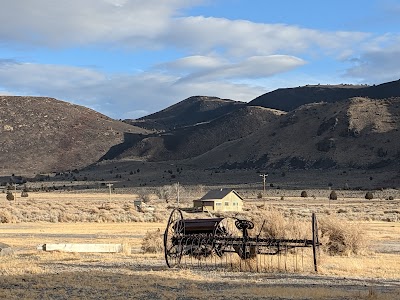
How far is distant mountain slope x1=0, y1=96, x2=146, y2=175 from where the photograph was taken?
153 meters

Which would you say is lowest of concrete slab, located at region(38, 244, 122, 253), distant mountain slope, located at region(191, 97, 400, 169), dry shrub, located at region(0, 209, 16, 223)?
concrete slab, located at region(38, 244, 122, 253)

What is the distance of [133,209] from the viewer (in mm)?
58562

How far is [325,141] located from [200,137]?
5147 centimetres

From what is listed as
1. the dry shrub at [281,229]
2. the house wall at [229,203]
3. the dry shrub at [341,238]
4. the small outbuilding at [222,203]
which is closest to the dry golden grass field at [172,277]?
the dry shrub at [341,238]

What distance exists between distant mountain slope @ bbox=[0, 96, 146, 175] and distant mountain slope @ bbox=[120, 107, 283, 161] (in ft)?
30.9

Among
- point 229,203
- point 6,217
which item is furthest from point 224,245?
point 229,203

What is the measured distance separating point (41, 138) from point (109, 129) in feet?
64.3

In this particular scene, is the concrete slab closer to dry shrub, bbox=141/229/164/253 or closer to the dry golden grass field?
the dry golden grass field

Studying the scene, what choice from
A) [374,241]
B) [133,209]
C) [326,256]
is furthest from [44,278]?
[133,209]

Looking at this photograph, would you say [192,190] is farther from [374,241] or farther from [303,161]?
[374,241]

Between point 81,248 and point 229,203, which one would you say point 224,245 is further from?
point 229,203

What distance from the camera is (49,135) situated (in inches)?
6388

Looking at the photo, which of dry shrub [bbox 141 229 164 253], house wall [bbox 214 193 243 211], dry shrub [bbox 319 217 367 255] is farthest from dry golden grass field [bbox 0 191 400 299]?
house wall [bbox 214 193 243 211]

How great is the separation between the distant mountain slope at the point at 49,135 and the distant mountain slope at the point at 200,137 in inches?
370
